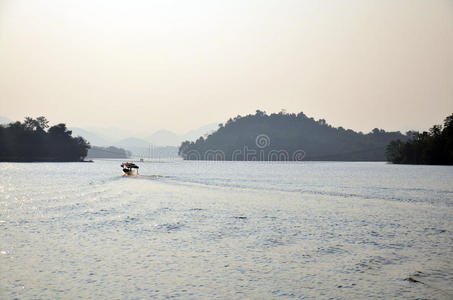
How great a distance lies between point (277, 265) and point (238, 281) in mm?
2454

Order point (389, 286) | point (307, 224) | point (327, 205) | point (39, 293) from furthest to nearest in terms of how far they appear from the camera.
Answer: point (327, 205), point (307, 224), point (389, 286), point (39, 293)

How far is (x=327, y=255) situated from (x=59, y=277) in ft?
34.6

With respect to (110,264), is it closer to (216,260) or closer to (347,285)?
(216,260)

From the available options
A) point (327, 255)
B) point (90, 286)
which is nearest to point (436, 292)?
point (327, 255)

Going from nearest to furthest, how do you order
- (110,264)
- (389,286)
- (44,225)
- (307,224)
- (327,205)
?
(389,286) < (110,264) < (44,225) < (307,224) < (327,205)

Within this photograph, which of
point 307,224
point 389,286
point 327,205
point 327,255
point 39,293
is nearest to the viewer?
point 39,293

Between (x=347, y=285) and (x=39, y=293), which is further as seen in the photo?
(x=347, y=285)

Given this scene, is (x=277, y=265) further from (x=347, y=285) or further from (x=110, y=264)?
(x=110, y=264)

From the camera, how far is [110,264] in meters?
14.1

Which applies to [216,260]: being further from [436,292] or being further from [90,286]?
[436,292]

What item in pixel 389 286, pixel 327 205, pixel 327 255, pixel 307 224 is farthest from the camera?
pixel 327 205

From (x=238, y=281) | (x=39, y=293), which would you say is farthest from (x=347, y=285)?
(x=39, y=293)

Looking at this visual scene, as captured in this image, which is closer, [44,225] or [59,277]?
[59,277]

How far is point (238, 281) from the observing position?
12.3m
